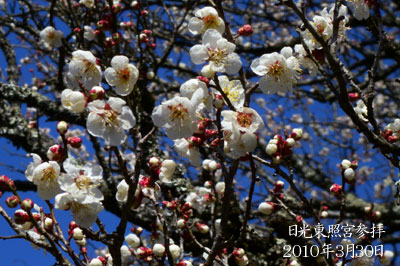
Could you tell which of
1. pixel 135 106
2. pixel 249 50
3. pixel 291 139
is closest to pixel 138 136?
pixel 291 139

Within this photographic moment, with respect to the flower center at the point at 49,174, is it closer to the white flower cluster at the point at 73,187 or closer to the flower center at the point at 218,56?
the white flower cluster at the point at 73,187

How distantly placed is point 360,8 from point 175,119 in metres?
1.11

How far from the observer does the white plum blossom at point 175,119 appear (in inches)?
57.3

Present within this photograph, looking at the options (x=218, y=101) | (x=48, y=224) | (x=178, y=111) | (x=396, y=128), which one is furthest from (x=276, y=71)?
(x=48, y=224)

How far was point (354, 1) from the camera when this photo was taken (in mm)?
1975

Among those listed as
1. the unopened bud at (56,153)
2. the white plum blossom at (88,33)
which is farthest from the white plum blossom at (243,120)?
the white plum blossom at (88,33)

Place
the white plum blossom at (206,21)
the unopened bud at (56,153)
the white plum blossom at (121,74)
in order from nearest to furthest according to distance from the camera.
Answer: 1. the unopened bud at (56,153)
2. the white plum blossom at (121,74)
3. the white plum blossom at (206,21)

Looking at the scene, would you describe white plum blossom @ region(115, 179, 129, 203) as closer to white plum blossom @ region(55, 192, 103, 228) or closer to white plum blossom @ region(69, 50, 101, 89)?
white plum blossom @ region(55, 192, 103, 228)

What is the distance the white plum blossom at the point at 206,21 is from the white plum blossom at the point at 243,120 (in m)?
0.44

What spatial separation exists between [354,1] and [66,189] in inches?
61.5

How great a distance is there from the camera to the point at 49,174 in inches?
57.0

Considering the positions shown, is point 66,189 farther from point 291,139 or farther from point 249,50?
point 249,50

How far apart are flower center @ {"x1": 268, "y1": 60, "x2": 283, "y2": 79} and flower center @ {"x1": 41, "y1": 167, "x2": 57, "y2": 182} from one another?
91 centimetres

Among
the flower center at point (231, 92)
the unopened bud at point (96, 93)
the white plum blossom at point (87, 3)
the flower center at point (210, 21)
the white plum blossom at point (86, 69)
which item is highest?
the white plum blossom at point (87, 3)
